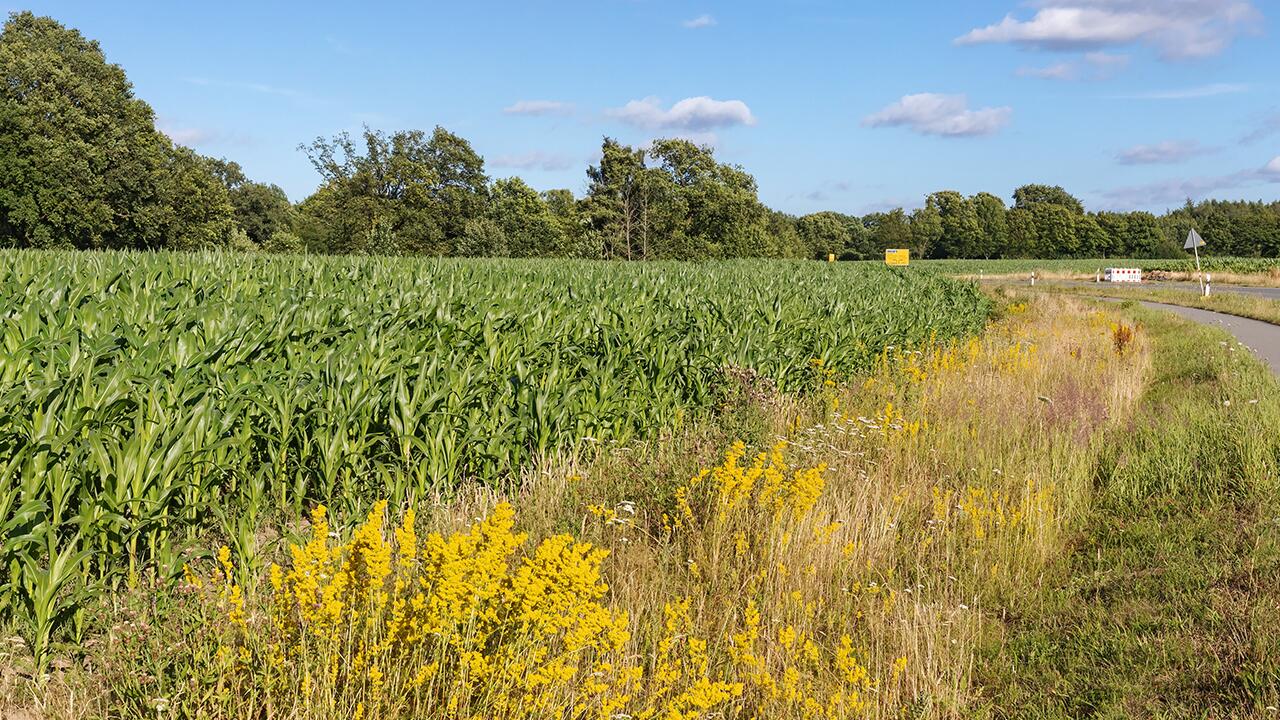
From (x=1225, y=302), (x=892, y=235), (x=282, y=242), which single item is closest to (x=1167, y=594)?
(x=1225, y=302)

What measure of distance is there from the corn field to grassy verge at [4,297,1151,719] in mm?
298

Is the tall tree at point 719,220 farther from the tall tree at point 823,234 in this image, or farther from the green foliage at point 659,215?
the tall tree at point 823,234

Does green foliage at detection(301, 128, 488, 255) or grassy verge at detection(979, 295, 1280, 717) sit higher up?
green foliage at detection(301, 128, 488, 255)

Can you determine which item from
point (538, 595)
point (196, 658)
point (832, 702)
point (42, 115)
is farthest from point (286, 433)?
point (42, 115)

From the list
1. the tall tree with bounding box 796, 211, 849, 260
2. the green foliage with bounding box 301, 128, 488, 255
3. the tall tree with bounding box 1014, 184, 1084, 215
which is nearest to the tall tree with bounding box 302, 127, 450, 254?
the green foliage with bounding box 301, 128, 488, 255

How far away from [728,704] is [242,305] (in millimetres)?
5363

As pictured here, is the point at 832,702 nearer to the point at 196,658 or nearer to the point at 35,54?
the point at 196,658

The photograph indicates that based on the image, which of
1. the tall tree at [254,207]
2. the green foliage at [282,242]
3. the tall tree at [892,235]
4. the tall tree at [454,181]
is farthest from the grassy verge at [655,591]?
the tall tree at [892,235]

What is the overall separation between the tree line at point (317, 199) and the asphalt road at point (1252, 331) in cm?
2814

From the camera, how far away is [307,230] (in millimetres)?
74500

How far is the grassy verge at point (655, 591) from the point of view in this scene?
9.98 feet

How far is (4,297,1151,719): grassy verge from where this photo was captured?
3.04 meters

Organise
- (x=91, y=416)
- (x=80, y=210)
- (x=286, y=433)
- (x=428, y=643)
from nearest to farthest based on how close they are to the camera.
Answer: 1. (x=428, y=643)
2. (x=91, y=416)
3. (x=286, y=433)
4. (x=80, y=210)

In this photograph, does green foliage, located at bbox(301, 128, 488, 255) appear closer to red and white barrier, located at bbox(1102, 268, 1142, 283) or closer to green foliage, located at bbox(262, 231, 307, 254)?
green foliage, located at bbox(262, 231, 307, 254)
